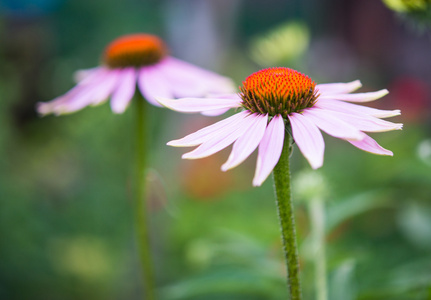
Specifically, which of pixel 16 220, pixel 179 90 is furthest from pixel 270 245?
pixel 16 220

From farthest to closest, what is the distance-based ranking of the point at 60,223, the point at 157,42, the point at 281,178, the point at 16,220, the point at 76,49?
the point at 76,49 < the point at 60,223 < the point at 16,220 < the point at 157,42 < the point at 281,178

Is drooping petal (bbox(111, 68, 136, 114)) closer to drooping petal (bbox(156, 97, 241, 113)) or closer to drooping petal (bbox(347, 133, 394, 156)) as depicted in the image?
drooping petal (bbox(156, 97, 241, 113))

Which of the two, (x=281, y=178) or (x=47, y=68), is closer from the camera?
(x=281, y=178)

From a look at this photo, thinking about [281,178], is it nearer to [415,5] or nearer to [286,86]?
[286,86]

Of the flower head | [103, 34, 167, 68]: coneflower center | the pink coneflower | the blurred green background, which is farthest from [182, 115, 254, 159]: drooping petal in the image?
[103, 34, 167, 68]: coneflower center

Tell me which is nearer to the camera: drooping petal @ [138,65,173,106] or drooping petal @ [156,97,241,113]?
drooping petal @ [156,97,241,113]

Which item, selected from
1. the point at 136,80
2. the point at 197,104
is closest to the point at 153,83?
the point at 136,80

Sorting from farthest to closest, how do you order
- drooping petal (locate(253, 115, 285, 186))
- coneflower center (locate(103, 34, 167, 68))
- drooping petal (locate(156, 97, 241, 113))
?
coneflower center (locate(103, 34, 167, 68)) → drooping petal (locate(156, 97, 241, 113)) → drooping petal (locate(253, 115, 285, 186))

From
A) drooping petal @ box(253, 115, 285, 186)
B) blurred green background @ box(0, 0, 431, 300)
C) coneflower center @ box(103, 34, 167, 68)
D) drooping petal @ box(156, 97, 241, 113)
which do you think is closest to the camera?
drooping petal @ box(253, 115, 285, 186)
